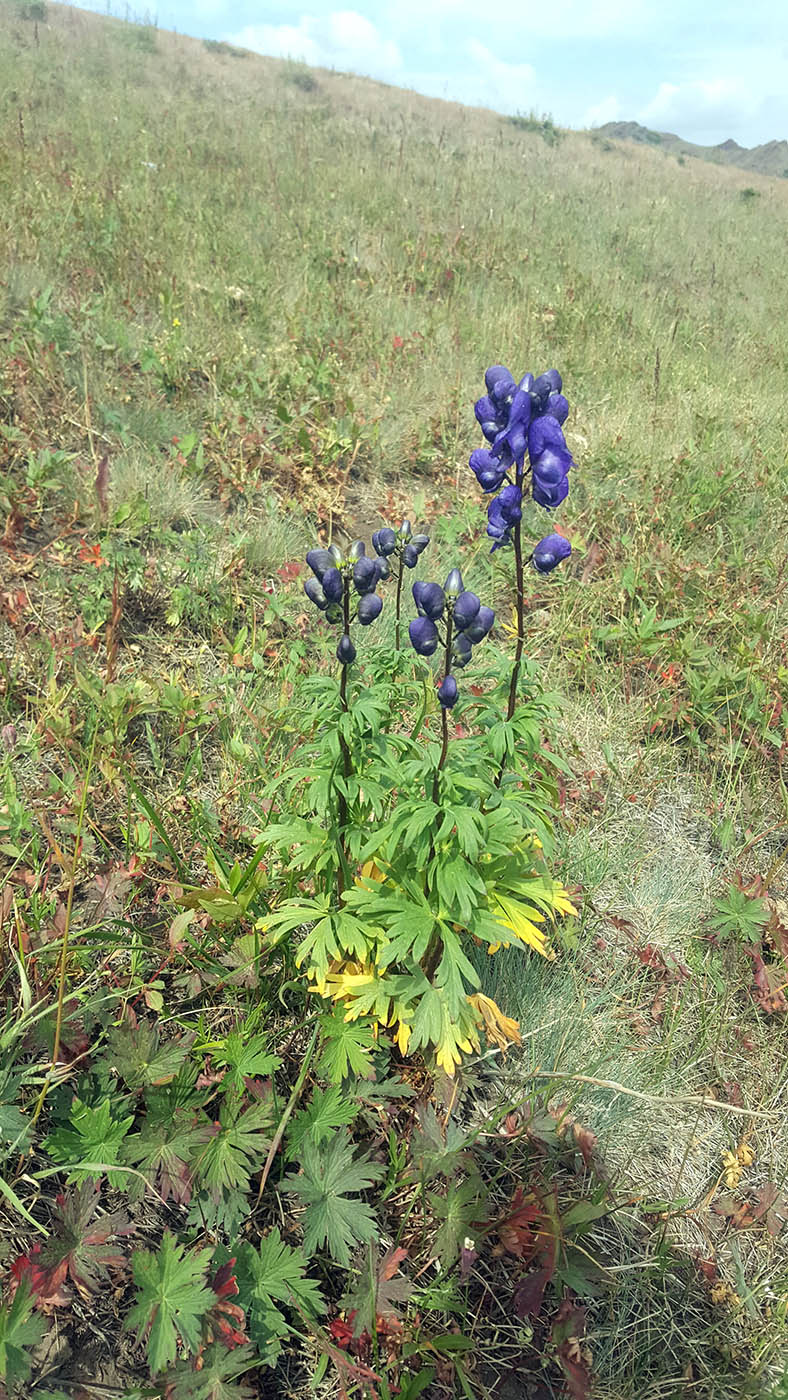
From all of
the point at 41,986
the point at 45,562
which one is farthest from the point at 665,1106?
the point at 45,562

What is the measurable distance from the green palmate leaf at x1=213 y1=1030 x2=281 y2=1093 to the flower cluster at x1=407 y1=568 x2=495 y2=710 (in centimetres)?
112

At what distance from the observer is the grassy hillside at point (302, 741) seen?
1.85 m

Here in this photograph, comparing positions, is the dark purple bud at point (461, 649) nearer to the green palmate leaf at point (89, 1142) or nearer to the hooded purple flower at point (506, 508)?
the hooded purple flower at point (506, 508)

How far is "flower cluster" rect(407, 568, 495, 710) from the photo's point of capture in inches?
69.7

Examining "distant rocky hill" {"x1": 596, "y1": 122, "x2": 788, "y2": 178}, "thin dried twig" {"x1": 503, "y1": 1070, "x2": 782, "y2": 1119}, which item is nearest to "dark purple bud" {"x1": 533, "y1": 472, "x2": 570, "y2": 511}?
"thin dried twig" {"x1": 503, "y1": 1070, "x2": 782, "y2": 1119}

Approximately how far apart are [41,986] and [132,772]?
94 cm

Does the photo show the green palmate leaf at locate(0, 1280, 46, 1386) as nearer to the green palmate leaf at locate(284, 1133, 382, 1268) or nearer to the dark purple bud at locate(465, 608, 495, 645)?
the green palmate leaf at locate(284, 1133, 382, 1268)

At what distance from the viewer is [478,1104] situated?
2232mm

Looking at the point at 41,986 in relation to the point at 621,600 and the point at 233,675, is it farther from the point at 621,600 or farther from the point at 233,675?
the point at 621,600

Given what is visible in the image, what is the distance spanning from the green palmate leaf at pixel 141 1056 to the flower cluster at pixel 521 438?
5.92ft

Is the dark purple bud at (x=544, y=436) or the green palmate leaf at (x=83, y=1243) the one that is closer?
the green palmate leaf at (x=83, y=1243)

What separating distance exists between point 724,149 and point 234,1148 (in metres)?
81.5

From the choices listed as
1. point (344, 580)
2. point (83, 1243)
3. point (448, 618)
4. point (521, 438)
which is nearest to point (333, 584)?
point (344, 580)

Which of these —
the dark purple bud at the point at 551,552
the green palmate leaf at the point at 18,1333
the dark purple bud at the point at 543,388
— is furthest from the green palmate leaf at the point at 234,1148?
the dark purple bud at the point at 543,388
